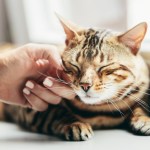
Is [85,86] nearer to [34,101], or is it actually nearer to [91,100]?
[91,100]

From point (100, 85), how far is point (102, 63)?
2.0 inches

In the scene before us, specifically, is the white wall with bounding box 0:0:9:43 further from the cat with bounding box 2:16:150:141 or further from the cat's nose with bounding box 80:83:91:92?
the cat's nose with bounding box 80:83:91:92

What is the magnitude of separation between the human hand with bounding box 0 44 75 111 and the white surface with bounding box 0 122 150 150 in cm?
9

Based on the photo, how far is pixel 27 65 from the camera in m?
1.08

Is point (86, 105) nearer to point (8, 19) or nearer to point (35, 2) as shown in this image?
point (35, 2)

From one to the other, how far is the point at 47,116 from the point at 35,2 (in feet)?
2.32

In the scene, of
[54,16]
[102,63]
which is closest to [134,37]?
[102,63]

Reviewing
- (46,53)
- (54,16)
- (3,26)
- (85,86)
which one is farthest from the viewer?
(3,26)

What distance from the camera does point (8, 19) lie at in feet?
→ 5.93

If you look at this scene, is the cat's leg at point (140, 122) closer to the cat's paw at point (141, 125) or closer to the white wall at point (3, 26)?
the cat's paw at point (141, 125)

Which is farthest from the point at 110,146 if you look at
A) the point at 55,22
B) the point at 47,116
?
the point at 55,22

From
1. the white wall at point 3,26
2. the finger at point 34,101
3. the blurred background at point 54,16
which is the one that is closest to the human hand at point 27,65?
the finger at point 34,101

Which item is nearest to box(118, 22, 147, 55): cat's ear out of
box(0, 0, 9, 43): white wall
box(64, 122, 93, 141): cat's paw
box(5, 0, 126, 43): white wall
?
box(64, 122, 93, 141): cat's paw

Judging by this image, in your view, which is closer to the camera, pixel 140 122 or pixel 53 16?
pixel 140 122
